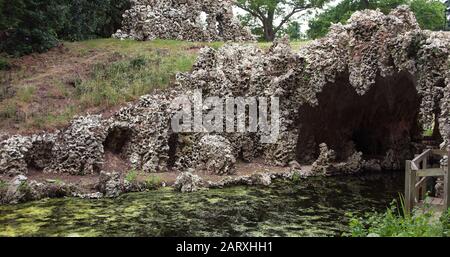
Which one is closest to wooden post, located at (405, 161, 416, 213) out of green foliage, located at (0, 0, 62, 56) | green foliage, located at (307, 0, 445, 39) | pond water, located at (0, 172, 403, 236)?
pond water, located at (0, 172, 403, 236)

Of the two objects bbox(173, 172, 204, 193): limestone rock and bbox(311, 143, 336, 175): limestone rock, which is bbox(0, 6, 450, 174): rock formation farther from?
bbox(173, 172, 204, 193): limestone rock

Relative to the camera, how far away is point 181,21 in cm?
3609

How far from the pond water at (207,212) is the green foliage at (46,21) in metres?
13.7

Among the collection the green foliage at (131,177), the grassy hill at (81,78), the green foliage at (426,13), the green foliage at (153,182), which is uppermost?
the green foliage at (426,13)

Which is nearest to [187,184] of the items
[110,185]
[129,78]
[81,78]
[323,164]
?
[110,185]

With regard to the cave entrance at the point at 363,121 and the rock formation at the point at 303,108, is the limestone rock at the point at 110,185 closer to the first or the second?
the rock formation at the point at 303,108

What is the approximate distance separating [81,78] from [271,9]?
30.7 metres

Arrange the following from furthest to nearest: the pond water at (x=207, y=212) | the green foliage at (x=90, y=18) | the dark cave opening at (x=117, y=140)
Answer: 1. the green foliage at (x=90, y=18)
2. the dark cave opening at (x=117, y=140)
3. the pond water at (x=207, y=212)

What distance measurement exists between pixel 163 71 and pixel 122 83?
246 centimetres

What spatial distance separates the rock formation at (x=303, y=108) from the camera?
846 inches

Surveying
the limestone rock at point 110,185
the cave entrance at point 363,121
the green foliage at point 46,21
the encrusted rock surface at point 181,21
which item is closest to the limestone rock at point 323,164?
the cave entrance at point 363,121

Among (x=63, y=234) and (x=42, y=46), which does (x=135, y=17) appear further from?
(x=63, y=234)

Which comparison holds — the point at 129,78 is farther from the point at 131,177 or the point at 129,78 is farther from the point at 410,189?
the point at 410,189
